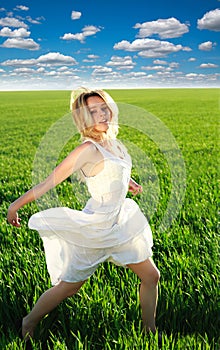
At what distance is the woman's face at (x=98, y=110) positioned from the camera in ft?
8.02

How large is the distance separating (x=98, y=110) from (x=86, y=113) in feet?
0.22

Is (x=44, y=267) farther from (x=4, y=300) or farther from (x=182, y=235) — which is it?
(x=182, y=235)

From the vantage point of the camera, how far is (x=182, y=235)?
3861 millimetres

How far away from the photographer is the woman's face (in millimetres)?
2445

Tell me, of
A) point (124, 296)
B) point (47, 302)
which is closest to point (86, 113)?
point (47, 302)

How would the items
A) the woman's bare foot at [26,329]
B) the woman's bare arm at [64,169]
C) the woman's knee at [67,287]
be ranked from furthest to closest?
the woman's bare foot at [26,329] → the woman's knee at [67,287] → the woman's bare arm at [64,169]

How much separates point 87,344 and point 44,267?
2.49 ft

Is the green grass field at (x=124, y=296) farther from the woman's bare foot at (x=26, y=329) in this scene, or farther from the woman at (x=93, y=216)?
the woman at (x=93, y=216)

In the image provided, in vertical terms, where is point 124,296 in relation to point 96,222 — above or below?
below

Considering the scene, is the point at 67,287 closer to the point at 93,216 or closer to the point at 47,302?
the point at 47,302

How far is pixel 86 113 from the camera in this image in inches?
96.0

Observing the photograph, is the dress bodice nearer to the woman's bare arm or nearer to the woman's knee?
the woman's bare arm

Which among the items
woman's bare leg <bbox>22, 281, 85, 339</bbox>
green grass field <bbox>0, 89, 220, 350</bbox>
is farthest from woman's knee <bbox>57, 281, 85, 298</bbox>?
green grass field <bbox>0, 89, 220, 350</bbox>

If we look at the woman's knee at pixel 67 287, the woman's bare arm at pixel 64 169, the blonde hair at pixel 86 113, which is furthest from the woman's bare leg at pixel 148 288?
the blonde hair at pixel 86 113
